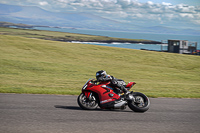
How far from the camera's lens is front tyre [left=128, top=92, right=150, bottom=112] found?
9109mm

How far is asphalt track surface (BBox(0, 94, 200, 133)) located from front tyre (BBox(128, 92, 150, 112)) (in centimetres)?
24

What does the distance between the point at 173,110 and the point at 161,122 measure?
6.85 ft

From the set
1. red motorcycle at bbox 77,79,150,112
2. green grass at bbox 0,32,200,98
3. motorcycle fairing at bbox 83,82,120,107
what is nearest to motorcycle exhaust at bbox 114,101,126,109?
red motorcycle at bbox 77,79,150,112

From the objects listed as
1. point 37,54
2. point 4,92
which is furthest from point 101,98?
point 37,54

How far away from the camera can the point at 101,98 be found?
9.08 metres

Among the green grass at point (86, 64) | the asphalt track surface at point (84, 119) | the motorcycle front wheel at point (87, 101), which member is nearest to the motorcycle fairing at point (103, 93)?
the motorcycle front wheel at point (87, 101)

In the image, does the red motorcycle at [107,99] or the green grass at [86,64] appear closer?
the red motorcycle at [107,99]

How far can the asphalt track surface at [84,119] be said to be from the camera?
22.2ft

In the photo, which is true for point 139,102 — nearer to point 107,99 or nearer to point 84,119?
point 107,99

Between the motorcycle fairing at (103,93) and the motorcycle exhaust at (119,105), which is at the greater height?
the motorcycle fairing at (103,93)

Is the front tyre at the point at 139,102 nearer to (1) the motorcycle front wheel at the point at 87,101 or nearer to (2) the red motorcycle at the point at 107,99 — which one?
(2) the red motorcycle at the point at 107,99

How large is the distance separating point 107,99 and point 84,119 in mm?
1550

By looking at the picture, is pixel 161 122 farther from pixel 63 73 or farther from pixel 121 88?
pixel 63 73

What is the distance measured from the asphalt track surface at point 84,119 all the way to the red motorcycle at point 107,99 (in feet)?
0.75
